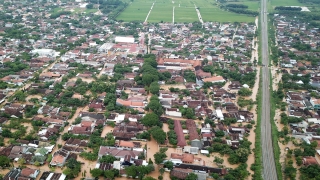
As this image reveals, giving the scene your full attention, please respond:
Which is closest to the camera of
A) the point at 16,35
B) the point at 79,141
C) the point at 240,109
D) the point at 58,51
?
the point at 79,141

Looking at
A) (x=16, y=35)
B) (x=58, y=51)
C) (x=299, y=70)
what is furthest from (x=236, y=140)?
(x=16, y=35)

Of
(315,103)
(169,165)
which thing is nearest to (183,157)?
(169,165)

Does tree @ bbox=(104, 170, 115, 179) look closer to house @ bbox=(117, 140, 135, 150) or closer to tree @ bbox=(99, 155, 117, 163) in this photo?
tree @ bbox=(99, 155, 117, 163)

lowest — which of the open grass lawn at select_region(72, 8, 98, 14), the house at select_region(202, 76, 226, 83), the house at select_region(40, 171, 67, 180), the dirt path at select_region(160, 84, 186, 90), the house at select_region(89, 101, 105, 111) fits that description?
the house at select_region(40, 171, 67, 180)

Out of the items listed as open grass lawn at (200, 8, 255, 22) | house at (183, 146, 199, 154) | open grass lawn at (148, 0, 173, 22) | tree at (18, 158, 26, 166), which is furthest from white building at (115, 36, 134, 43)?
tree at (18, 158, 26, 166)

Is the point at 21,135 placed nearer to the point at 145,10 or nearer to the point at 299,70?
the point at 299,70

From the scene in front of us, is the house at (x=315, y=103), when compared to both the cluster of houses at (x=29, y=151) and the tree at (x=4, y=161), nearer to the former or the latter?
the cluster of houses at (x=29, y=151)

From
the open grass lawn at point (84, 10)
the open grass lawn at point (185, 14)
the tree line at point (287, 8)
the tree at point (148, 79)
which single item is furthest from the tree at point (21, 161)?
the tree line at point (287, 8)

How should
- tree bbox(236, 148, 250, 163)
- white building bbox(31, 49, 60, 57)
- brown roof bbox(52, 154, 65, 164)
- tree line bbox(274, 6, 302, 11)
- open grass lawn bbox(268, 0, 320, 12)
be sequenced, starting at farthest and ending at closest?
open grass lawn bbox(268, 0, 320, 12)
tree line bbox(274, 6, 302, 11)
white building bbox(31, 49, 60, 57)
tree bbox(236, 148, 250, 163)
brown roof bbox(52, 154, 65, 164)

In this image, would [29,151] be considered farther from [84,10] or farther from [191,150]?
[84,10]
